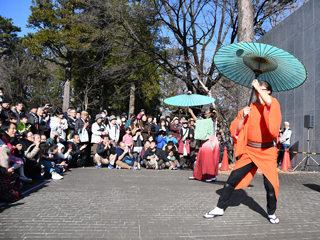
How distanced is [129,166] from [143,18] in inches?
280

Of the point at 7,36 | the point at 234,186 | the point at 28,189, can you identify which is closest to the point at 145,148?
the point at 28,189

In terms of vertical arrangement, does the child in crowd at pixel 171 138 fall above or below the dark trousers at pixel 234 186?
above

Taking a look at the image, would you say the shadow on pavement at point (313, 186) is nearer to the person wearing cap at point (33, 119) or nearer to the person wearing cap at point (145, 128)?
the person wearing cap at point (145, 128)

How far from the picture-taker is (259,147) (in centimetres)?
462

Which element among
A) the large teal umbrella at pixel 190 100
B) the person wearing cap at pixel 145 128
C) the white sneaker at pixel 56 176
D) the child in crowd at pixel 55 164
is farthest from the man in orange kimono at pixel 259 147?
the person wearing cap at pixel 145 128

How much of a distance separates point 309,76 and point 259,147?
26.5ft

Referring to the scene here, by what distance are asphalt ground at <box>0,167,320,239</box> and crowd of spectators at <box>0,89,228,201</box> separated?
103 cm

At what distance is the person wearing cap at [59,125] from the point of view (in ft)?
32.9

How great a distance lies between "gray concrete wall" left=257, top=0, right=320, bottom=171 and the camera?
35.7 feet

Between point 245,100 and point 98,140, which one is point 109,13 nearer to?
point 98,140

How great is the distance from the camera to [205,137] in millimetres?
8102

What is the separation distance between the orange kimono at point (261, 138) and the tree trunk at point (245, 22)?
21.1 feet

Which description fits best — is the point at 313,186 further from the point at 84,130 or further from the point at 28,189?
the point at 84,130

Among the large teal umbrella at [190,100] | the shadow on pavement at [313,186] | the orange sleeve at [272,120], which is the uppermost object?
the large teal umbrella at [190,100]
